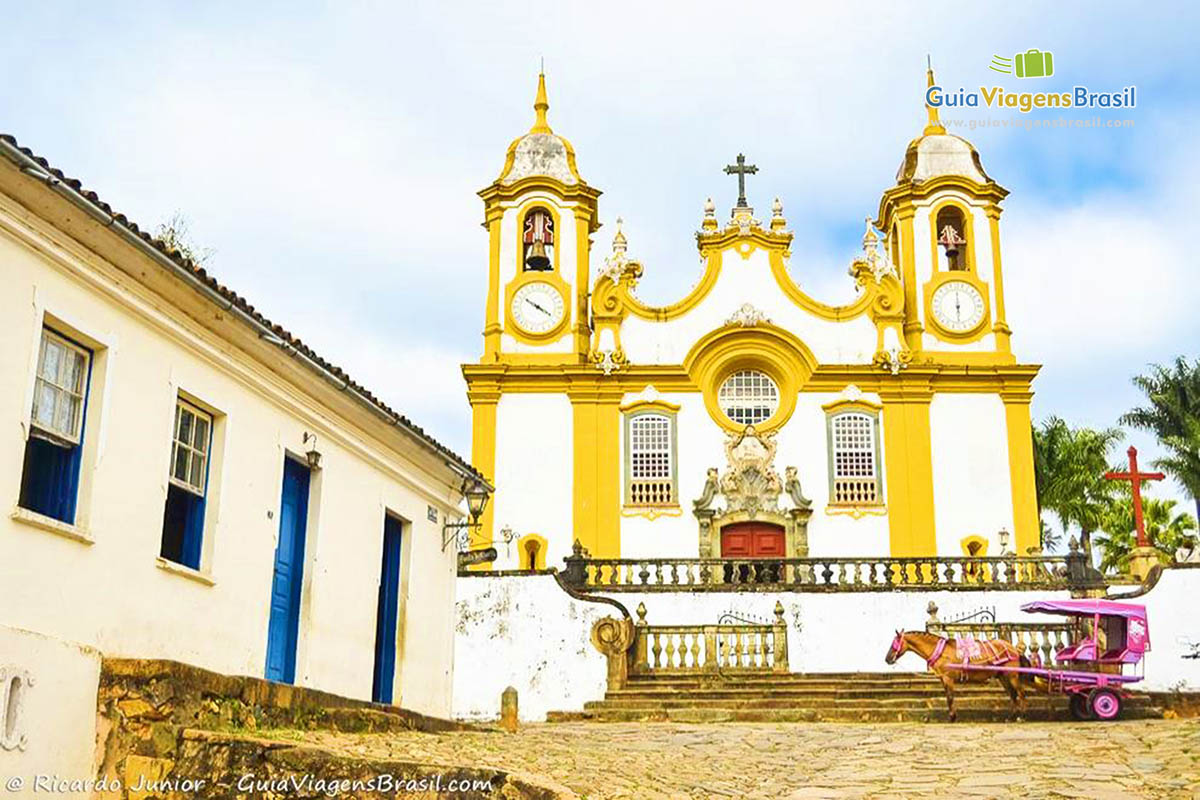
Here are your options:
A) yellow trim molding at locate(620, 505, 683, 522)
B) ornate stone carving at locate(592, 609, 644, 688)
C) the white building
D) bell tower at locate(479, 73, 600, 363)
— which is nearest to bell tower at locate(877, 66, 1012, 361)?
yellow trim molding at locate(620, 505, 683, 522)

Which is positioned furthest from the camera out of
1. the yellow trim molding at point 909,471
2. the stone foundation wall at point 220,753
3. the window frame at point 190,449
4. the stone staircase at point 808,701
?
the yellow trim molding at point 909,471

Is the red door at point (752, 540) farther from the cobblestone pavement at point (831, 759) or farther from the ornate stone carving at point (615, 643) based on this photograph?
the cobblestone pavement at point (831, 759)

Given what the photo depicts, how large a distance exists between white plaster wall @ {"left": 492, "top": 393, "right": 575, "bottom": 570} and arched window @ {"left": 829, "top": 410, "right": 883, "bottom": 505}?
5076mm

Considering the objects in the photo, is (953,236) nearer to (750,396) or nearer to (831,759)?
(750,396)

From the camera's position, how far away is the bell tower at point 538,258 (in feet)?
92.5

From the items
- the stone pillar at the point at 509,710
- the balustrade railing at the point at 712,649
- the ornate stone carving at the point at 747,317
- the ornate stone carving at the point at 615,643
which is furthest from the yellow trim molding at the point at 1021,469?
the stone pillar at the point at 509,710

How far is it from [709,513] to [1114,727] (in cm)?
1263

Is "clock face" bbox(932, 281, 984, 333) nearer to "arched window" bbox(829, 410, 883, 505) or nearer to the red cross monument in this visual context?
"arched window" bbox(829, 410, 883, 505)

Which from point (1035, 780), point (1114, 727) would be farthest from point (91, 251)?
point (1114, 727)

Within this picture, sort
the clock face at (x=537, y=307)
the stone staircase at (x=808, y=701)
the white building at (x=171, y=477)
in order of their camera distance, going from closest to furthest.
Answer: the white building at (x=171, y=477) → the stone staircase at (x=808, y=701) → the clock face at (x=537, y=307)

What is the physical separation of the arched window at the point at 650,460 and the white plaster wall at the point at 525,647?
20.8 ft

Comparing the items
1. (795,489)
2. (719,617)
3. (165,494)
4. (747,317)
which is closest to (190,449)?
(165,494)

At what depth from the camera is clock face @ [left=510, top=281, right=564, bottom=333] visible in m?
28.3

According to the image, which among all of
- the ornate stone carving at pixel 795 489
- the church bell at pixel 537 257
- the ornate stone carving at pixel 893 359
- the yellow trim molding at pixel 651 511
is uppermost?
the church bell at pixel 537 257
